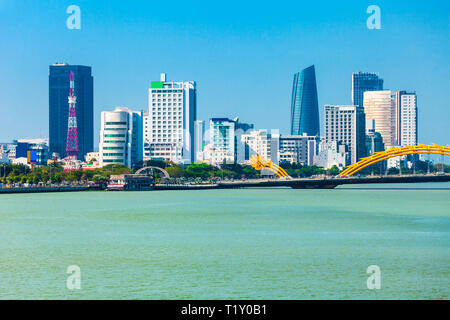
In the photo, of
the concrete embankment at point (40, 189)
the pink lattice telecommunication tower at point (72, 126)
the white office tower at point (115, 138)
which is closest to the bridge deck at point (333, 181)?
the concrete embankment at point (40, 189)

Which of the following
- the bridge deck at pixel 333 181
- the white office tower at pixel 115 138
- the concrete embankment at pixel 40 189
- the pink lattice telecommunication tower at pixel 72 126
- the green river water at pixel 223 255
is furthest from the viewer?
the white office tower at pixel 115 138

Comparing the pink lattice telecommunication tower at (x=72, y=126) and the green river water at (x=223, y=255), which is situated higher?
the pink lattice telecommunication tower at (x=72, y=126)

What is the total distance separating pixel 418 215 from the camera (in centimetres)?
6081

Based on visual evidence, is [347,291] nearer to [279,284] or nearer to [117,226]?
[279,284]

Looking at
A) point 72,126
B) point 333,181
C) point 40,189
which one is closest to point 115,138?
point 72,126

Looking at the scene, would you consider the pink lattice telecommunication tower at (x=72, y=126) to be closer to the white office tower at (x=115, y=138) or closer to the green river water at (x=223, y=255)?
the white office tower at (x=115, y=138)

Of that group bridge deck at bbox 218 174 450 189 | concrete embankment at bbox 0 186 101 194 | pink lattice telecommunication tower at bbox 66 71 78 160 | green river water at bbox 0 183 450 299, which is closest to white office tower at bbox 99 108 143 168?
pink lattice telecommunication tower at bbox 66 71 78 160

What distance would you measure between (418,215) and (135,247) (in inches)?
1197

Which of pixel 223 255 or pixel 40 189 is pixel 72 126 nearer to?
pixel 40 189

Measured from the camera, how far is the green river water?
1054 inches

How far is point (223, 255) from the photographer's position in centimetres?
3541

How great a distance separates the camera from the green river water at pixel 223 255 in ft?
87.9

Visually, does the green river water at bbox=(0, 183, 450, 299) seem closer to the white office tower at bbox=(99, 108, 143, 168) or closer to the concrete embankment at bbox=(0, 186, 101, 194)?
the concrete embankment at bbox=(0, 186, 101, 194)
